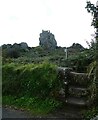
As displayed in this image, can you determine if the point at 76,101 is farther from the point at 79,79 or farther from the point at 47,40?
the point at 47,40

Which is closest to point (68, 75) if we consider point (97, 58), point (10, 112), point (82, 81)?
point (82, 81)

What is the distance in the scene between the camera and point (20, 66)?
13.0 meters

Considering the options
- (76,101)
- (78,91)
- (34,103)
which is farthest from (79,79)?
(34,103)

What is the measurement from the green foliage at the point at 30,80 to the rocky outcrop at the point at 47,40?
8.40m

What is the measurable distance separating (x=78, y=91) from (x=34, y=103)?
152cm

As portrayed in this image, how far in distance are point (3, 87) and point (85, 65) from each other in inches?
134

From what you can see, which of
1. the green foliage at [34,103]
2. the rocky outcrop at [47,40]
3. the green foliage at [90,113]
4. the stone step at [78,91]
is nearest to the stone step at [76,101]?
the stone step at [78,91]

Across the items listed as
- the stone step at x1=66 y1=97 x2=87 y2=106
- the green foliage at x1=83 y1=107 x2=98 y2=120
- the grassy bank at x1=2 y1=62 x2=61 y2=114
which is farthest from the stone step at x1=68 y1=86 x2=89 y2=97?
the green foliage at x1=83 y1=107 x2=98 y2=120

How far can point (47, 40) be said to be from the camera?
2245 cm

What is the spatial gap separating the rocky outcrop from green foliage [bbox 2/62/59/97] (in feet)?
27.6

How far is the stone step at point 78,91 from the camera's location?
10.5 m

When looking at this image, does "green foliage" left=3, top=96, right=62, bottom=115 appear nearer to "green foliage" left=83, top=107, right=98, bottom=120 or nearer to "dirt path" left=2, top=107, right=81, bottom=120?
"dirt path" left=2, top=107, right=81, bottom=120

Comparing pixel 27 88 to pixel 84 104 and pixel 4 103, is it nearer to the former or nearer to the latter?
pixel 4 103

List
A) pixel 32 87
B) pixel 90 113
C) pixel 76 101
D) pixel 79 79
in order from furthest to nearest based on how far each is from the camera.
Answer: pixel 32 87 < pixel 79 79 < pixel 76 101 < pixel 90 113
